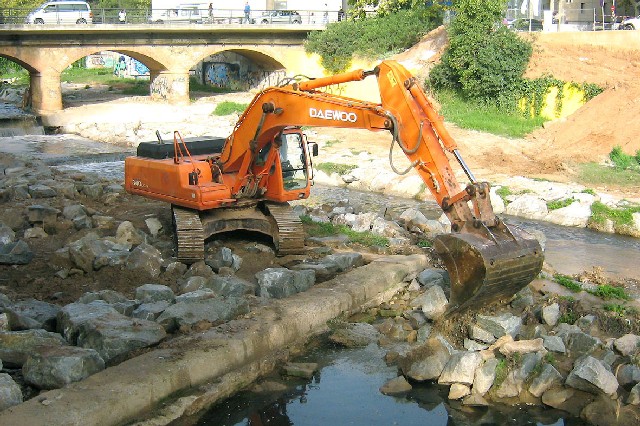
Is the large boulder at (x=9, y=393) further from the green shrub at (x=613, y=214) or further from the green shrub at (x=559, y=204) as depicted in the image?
the green shrub at (x=559, y=204)

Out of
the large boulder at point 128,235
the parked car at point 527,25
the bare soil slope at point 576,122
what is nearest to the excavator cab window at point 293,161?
the large boulder at point 128,235

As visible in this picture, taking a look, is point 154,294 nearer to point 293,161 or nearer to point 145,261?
point 145,261

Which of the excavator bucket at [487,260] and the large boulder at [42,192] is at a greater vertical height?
the excavator bucket at [487,260]

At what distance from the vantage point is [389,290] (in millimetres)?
12734

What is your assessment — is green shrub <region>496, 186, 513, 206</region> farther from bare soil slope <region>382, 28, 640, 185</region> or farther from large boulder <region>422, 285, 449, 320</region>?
large boulder <region>422, 285, 449, 320</region>

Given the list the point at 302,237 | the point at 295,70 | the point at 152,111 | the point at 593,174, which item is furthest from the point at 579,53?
the point at 302,237

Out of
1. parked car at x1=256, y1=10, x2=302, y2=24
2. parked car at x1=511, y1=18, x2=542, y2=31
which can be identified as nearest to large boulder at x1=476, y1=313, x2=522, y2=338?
parked car at x1=511, y1=18, x2=542, y2=31

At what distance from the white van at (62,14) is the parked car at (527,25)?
20535 mm

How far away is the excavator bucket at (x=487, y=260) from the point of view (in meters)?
9.72

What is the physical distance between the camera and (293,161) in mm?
13961

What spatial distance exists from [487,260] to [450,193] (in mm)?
1029

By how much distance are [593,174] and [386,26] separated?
63.1ft

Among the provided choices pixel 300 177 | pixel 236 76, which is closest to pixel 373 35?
pixel 236 76

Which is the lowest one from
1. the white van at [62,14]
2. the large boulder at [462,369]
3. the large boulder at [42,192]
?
the large boulder at [462,369]
